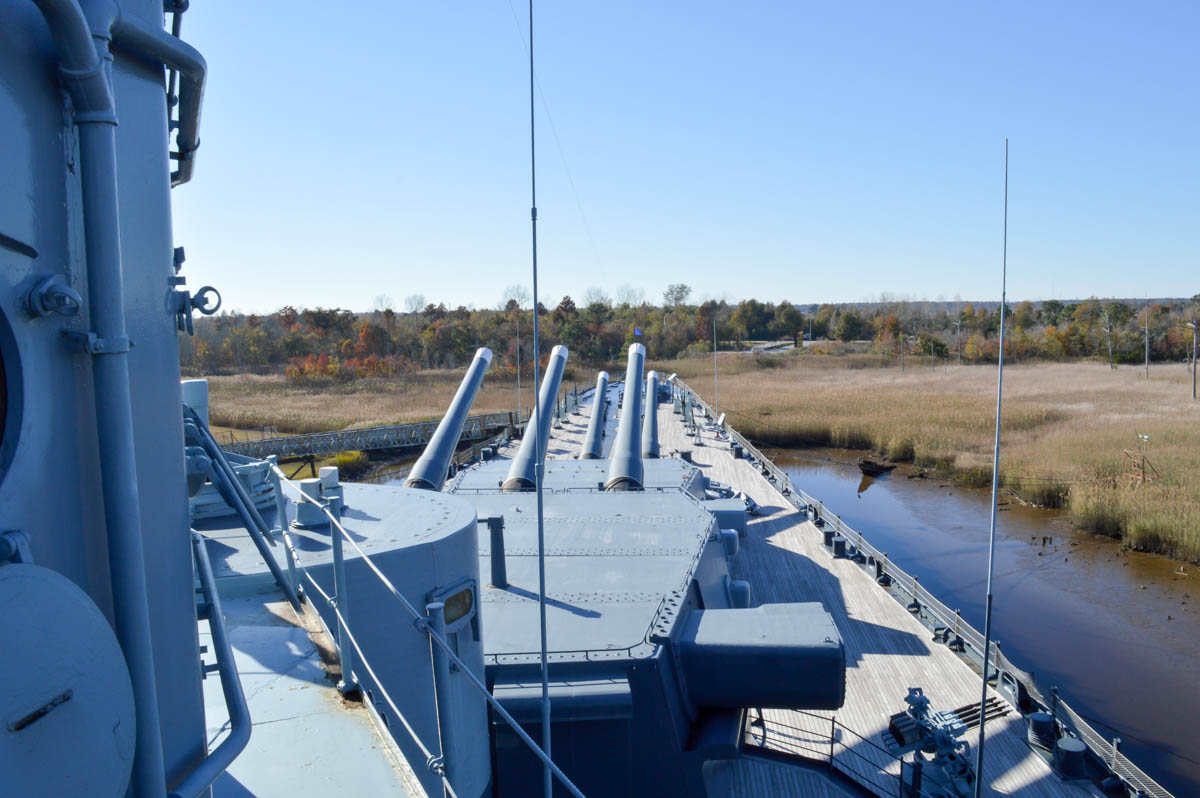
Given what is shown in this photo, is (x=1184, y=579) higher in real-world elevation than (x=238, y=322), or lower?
lower

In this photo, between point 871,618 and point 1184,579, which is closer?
point 871,618

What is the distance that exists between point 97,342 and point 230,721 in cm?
115

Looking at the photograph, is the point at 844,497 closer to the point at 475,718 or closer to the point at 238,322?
the point at 475,718

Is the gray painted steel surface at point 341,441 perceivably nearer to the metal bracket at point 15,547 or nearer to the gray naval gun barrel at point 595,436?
the gray naval gun barrel at point 595,436

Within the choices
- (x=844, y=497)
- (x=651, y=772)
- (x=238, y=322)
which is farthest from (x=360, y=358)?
(x=651, y=772)

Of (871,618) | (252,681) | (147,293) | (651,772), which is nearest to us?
(147,293)

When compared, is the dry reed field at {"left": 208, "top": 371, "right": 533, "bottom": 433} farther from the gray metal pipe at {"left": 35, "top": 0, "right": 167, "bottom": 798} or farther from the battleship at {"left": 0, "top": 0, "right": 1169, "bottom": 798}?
the gray metal pipe at {"left": 35, "top": 0, "right": 167, "bottom": 798}

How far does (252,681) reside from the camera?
12.2ft

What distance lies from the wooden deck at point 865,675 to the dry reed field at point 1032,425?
11422 mm

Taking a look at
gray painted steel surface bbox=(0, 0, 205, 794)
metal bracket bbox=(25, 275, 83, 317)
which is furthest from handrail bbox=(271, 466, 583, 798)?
metal bracket bbox=(25, 275, 83, 317)

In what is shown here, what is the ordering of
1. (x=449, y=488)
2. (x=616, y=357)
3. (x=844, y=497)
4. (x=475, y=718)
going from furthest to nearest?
1. (x=616, y=357)
2. (x=844, y=497)
3. (x=449, y=488)
4. (x=475, y=718)

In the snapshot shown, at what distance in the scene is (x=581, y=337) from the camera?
6262 centimetres

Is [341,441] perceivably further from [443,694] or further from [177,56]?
[177,56]

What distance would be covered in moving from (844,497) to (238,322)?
5630cm
